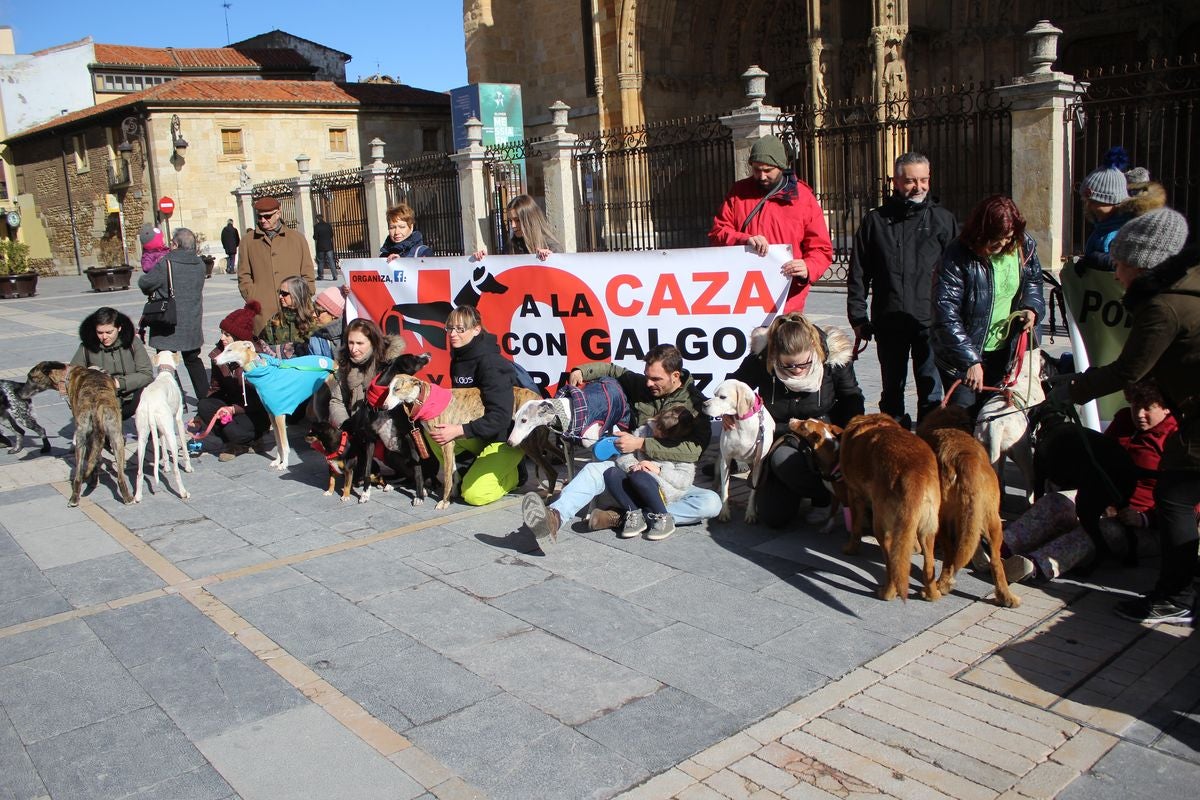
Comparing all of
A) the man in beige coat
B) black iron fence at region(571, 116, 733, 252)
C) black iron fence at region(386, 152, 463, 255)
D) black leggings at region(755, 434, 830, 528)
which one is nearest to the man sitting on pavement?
black leggings at region(755, 434, 830, 528)

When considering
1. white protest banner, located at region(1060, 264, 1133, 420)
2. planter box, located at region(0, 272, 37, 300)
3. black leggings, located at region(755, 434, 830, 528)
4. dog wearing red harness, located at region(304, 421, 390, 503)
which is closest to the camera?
black leggings, located at region(755, 434, 830, 528)

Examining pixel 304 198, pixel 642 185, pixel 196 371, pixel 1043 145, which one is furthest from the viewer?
pixel 304 198

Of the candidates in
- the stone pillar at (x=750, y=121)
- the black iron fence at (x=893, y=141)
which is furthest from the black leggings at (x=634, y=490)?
the stone pillar at (x=750, y=121)

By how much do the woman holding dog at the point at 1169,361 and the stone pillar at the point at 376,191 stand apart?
2226 cm

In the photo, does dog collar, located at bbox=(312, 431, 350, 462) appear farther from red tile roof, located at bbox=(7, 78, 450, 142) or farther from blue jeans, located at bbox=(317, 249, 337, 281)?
red tile roof, located at bbox=(7, 78, 450, 142)

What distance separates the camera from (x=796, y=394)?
5848mm

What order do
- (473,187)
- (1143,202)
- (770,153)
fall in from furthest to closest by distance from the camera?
1. (473,187)
2. (770,153)
3. (1143,202)

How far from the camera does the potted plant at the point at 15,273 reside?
27781mm

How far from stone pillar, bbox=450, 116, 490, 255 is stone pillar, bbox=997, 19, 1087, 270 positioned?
38.1 ft

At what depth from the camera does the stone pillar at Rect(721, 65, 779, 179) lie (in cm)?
1622

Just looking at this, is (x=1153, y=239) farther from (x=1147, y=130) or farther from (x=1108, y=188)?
(x=1147, y=130)

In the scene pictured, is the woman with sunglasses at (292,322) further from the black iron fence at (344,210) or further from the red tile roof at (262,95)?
the red tile roof at (262,95)

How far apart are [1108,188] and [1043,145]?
857cm

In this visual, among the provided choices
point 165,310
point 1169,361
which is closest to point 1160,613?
point 1169,361
